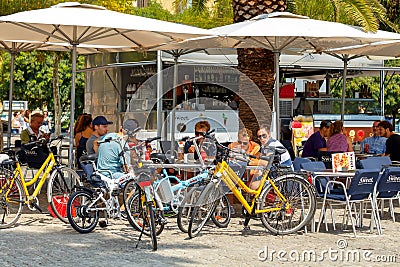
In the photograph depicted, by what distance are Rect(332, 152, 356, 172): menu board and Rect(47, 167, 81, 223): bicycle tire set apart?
134 inches

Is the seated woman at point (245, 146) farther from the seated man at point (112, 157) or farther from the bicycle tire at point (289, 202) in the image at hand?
the seated man at point (112, 157)

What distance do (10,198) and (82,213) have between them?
3.44ft

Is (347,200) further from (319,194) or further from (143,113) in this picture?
(143,113)

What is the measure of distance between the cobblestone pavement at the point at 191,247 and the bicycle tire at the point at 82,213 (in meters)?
0.12

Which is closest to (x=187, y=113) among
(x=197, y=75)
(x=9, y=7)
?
(x=197, y=75)

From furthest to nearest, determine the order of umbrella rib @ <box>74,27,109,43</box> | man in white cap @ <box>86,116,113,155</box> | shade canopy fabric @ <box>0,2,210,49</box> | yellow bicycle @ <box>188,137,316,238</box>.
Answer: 1. umbrella rib @ <box>74,27,109,43</box>
2. man in white cap @ <box>86,116,113,155</box>
3. shade canopy fabric @ <box>0,2,210,49</box>
4. yellow bicycle @ <box>188,137,316,238</box>

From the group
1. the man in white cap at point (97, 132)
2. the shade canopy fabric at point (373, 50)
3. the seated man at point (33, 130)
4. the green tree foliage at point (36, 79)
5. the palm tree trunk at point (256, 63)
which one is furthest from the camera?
the green tree foliage at point (36, 79)

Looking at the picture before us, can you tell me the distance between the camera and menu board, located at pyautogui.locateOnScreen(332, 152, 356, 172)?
10.2m

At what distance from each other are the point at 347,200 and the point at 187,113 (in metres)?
5.07

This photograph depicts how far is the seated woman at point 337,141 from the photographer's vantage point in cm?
1305

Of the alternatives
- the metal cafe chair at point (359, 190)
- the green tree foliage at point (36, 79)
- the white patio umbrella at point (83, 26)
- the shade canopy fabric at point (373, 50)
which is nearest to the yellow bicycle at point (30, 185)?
the white patio umbrella at point (83, 26)

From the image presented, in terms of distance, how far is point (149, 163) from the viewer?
9.73 m

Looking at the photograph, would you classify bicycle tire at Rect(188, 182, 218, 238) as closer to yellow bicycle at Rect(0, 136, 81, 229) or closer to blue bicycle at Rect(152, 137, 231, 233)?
blue bicycle at Rect(152, 137, 231, 233)

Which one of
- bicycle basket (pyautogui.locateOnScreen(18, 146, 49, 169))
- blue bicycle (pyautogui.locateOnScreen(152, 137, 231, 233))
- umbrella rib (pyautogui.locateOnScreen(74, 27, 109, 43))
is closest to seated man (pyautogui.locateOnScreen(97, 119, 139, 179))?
blue bicycle (pyautogui.locateOnScreen(152, 137, 231, 233))
